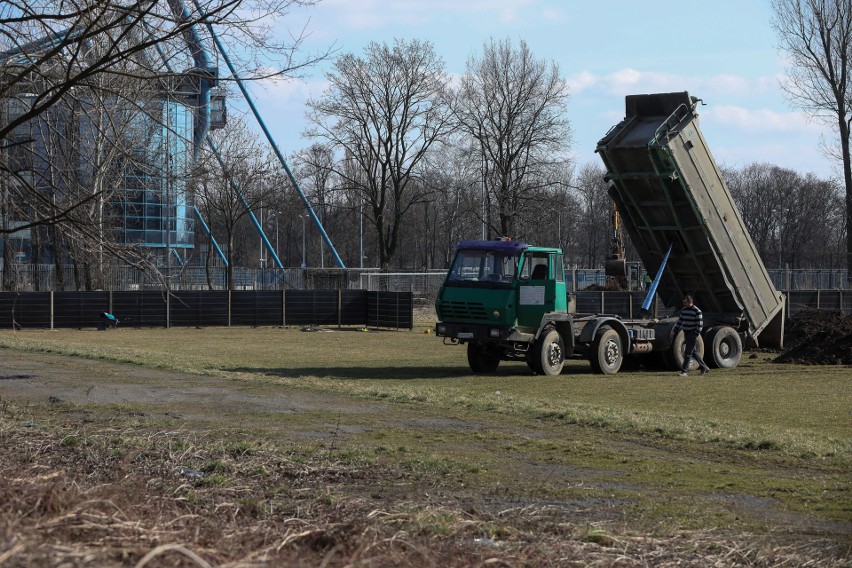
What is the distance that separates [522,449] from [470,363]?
453 inches

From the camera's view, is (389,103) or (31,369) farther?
(389,103)

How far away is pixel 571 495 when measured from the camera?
841 centimetres

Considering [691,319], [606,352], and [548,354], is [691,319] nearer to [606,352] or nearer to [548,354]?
[606,352]

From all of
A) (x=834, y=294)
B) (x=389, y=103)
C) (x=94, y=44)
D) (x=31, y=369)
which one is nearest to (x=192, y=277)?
(x=389, y=103)

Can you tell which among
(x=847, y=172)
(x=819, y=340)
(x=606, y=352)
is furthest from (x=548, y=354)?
(x=847, y=172)

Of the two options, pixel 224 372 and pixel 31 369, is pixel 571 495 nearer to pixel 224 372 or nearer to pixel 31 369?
pixel 224 372

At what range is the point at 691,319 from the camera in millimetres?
21750

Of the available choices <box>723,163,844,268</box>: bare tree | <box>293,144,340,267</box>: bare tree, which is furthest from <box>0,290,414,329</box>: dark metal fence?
<box>723,163,844,268</box>: bare tree

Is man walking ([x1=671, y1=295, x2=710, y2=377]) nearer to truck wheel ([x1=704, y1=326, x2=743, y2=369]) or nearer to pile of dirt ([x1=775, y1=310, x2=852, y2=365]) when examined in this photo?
truck wheel ([x1=704, y1=326, x2=743, y2=369])

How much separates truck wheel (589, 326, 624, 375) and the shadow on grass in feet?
5.42

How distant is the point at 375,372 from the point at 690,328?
6.76m

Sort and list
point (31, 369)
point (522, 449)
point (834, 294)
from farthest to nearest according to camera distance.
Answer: point (834, 294) < point (31, 369) < point (522, 449)

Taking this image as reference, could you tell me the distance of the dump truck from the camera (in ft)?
69.4

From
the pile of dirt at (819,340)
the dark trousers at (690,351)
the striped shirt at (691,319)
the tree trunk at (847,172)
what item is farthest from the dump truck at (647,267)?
the tree trunk at (847,172)
